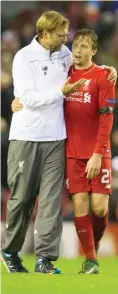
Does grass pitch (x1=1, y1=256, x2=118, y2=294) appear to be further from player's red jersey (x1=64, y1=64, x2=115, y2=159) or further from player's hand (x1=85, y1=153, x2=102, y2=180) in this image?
player's red jersey (x1=64, y1=64, x2=115, y2=159)

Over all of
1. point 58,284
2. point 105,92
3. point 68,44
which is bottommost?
point 58,284

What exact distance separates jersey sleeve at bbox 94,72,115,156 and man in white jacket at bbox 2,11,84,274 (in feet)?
1.05

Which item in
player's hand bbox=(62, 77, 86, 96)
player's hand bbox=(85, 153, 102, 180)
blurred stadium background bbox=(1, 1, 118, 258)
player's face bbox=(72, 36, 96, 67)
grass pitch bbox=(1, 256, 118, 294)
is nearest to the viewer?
grass pitch bbox=(1, 256, 118, 294)

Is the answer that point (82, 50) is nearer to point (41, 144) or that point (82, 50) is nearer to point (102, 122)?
point (102, 122)

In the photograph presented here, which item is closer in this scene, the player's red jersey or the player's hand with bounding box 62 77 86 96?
the player's hand with bounding box 62 77 86 96

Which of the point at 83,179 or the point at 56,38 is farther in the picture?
the point at 83,179

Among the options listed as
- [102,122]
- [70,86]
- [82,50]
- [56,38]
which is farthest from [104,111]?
[56,38]

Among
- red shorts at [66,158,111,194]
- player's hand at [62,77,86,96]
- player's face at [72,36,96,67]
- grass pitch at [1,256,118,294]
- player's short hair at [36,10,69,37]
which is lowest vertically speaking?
grass pitch at [1,256,118,294]

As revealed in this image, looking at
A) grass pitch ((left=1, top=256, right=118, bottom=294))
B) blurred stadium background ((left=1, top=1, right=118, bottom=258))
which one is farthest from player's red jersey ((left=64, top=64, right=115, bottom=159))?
blurred stadium background ((left=1, top=1, right=118, bottom=258))

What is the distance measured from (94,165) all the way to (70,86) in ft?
2.38

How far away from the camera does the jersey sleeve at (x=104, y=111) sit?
28.6 ft

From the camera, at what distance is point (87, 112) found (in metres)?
8.84

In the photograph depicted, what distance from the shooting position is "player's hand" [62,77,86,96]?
27.5ft

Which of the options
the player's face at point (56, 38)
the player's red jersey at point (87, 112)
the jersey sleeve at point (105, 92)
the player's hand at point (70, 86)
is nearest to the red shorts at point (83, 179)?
the player's red jersey at point (87, 112)
